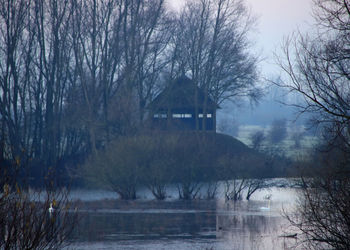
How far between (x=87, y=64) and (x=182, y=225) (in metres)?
21.7

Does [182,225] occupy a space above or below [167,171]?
below

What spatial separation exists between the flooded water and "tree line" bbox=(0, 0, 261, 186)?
8975 millimetres

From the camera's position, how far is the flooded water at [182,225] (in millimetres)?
18828

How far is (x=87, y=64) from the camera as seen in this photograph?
41688mm

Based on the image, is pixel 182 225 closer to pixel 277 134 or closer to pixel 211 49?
pixel 211 49

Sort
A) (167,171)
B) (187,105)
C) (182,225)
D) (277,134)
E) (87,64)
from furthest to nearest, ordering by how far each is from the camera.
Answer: (277,134) → (187,105) → (87,64) → (167,171) → (182,225)

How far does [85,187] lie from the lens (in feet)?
121

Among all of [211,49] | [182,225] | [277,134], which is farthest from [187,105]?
[277,134]

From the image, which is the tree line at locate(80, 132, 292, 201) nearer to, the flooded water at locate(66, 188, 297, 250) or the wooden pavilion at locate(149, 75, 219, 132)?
the flooded water at locate(66, 188, 297, 250)

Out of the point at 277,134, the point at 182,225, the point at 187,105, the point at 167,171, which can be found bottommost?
the point at 182,225

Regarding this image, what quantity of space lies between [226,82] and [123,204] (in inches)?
831

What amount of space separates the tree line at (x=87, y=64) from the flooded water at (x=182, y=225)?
8.97 metres

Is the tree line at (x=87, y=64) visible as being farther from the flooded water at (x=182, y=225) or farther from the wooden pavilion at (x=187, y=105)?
the flooded water at (x=182, y=225)

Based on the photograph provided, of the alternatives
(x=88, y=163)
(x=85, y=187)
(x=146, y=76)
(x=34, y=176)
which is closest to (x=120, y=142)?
(x=88, y=163)
